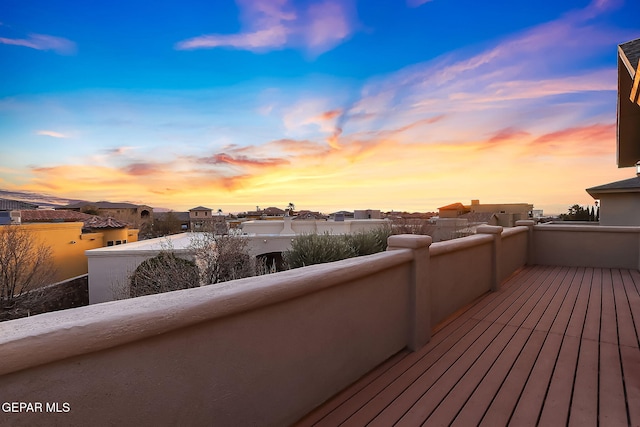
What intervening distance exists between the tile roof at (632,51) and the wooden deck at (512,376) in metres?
3.41

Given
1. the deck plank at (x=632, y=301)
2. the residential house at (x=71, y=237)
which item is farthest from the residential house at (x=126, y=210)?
the deck plank at (x=632, y=301)

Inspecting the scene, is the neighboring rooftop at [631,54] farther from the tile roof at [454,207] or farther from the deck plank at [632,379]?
the tile roof at [454,207]

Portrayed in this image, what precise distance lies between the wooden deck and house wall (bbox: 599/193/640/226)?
29.8ft

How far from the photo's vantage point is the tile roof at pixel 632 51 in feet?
14.1

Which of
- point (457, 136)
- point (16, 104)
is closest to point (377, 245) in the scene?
point (457, 136)

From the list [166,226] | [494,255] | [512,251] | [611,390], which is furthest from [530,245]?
[166,226]

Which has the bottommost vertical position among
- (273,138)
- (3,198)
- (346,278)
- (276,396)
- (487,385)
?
(487,385)

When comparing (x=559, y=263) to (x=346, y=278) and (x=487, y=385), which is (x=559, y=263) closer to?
(x=487, y=385)

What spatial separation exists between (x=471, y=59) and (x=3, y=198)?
44914 mm

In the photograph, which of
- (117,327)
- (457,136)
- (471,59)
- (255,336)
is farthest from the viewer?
(457,136)

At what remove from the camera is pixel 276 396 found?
6.51 feet

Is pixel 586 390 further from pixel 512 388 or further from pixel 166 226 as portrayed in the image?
pixel 166 226

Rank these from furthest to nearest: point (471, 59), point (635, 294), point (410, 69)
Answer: point (410, 69), point (471, 59), point (635, 294)

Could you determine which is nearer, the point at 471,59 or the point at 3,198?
the point at 471,59
